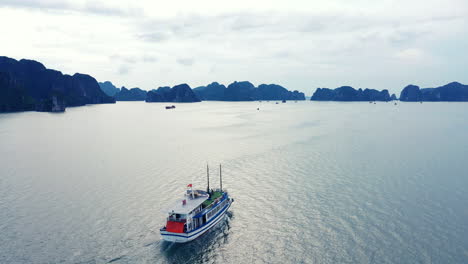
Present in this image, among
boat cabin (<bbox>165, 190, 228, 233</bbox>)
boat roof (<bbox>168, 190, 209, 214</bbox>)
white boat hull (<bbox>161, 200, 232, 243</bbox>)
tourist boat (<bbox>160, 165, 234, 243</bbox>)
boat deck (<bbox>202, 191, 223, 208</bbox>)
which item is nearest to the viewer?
white boat hull (<bbox>161, 200, 232, 243</bbox>)

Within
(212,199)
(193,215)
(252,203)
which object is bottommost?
(252,203)

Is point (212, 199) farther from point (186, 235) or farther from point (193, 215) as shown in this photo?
point (186, 235)

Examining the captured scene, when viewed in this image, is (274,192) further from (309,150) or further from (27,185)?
(27,185)

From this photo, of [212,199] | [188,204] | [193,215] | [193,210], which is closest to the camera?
[193,215]

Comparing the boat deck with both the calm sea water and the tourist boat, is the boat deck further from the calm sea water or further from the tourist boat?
the calm sea water

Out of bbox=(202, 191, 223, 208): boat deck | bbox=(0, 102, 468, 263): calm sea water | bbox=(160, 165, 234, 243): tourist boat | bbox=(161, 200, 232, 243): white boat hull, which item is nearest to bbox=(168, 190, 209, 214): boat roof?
bbox=(160, 165, 234, 243): tourist boat

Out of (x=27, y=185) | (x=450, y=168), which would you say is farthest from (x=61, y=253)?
(x=450, y=168)

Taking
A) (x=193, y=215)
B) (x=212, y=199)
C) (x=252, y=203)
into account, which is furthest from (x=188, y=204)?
(x=252, y=203)

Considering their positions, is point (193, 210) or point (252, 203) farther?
point (252, 203)
